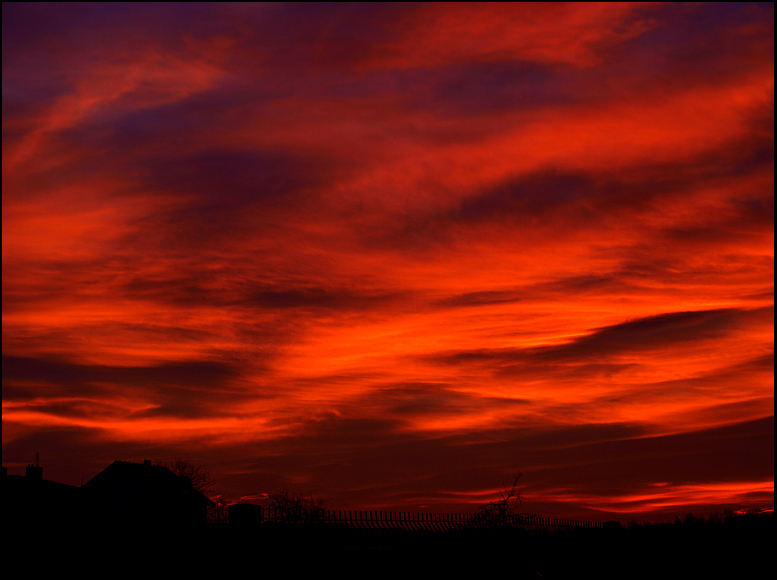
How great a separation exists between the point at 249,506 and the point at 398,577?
400 cm

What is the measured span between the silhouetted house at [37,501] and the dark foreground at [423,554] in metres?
30.5

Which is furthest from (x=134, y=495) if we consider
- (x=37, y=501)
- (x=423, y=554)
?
(x=423, y=554)

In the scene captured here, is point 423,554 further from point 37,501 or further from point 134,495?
point 37,501

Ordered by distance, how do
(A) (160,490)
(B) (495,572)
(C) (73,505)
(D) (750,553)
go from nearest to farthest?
1. (B) (495,572)
2. (D) (750,553)
3. (A) (160,490)
4. (C) (73,505)

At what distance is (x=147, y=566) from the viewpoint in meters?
16.2

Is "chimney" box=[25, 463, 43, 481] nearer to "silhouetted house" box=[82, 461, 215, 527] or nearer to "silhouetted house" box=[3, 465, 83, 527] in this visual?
"silhouetted house" box=[3, 465, 83, 527]

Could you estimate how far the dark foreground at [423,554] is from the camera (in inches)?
663

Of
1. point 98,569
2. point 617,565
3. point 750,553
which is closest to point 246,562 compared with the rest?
point 98,569

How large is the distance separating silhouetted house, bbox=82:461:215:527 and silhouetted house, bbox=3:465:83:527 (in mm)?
2081

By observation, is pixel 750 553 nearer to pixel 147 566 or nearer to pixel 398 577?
pixel 398 577

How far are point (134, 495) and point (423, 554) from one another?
3620cm

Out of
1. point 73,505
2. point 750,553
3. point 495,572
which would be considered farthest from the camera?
point 73,505

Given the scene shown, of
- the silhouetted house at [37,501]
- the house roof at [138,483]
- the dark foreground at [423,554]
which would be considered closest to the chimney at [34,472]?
the silhouetted house at [37,501]

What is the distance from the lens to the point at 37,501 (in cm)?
6116
